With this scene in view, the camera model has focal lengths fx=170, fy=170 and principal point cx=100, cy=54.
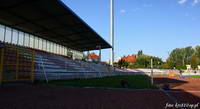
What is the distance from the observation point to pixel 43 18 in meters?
19.8

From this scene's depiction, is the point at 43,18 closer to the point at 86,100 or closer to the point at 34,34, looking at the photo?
the point at 34,34

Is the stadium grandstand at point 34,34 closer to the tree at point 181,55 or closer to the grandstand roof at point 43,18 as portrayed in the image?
the grandstand roof at point 43,18

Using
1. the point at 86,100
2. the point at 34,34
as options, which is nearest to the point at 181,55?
the point at 34,34

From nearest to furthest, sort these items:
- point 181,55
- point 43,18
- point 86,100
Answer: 1. point 86,100
2. point 43,18
3. point 181,55

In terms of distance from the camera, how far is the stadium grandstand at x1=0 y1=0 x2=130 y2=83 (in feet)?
43.7

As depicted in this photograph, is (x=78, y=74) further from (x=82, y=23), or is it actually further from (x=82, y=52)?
(x=82, y=52)

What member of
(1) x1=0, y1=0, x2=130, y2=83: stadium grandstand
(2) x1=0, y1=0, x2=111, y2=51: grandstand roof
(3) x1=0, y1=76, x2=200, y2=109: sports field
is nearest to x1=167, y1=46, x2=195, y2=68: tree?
(2) x1=0, y1=0, x2=111, y2=51: grandstand roof

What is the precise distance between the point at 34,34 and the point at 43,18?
8054 millimetres

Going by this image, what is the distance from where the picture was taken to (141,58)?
10194 cm

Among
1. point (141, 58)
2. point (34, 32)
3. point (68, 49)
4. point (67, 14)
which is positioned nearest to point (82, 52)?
point (68, 49)

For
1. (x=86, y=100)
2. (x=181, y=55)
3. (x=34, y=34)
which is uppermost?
(x=181, y=55)

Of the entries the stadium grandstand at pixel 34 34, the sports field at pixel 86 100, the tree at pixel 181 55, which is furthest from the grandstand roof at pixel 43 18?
the tree at pixel 181 55

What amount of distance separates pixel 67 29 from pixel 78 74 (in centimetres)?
693

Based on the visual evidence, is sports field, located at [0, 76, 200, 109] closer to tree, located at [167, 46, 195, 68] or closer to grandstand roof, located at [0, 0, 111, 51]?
grandstand roof, located at [0, 0, 111, 51]
